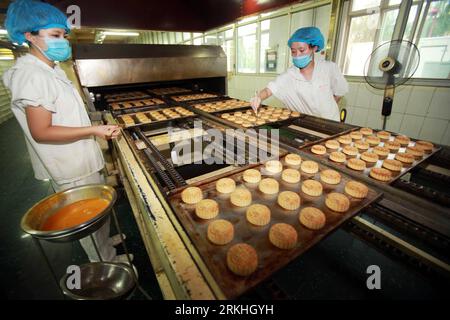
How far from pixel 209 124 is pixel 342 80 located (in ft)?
6.02

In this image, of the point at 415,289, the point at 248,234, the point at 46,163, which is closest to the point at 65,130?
the point at 46,163

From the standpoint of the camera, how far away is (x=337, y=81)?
2799 mm

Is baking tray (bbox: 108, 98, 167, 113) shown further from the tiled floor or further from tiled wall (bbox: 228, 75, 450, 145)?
tiled wall (bbox: 228, 75, 450, 145)

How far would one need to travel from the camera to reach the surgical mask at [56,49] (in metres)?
1.71

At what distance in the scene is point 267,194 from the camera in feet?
4.50

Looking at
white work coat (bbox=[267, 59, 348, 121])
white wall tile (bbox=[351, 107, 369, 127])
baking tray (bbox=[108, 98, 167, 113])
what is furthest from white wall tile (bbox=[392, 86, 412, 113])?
baking tray (bbox=[108, 98, 167, 113])

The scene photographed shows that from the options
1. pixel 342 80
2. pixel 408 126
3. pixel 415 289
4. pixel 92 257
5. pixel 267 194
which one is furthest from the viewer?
pixel 408 126

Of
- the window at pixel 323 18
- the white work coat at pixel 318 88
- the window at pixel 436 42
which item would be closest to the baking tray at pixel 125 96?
the white work coat at pixel 318 88

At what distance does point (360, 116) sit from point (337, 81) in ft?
6.85

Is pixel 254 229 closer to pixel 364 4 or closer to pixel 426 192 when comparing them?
pixel 426 192

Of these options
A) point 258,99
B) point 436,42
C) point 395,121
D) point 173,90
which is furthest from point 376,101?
point 173,90

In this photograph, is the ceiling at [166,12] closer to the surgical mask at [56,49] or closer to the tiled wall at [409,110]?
the surgical mask at [56,49]

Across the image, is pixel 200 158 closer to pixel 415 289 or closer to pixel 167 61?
pixel 167 61

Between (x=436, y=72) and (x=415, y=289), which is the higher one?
(x=436, y=72)
